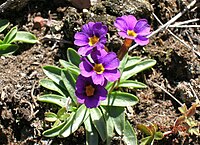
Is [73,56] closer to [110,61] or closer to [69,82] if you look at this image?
[69,82]

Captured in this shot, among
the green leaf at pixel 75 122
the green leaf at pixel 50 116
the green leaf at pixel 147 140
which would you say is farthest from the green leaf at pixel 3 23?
the green leaf at pixel 147 140

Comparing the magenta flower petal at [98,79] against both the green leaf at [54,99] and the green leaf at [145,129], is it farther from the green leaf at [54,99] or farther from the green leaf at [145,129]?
the green leaf at [145,129]

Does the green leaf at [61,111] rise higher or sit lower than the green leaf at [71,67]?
lower

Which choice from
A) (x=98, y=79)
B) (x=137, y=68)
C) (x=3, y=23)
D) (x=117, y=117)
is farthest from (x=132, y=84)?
(x=3, y=23)

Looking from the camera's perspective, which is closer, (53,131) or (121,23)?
(121,23)

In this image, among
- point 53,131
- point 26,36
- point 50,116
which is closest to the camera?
point 53,131

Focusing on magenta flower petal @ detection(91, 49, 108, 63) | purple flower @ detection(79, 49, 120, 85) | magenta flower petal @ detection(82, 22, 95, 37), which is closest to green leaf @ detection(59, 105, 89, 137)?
purple flower @ detection(79, 49, 120, 85)
